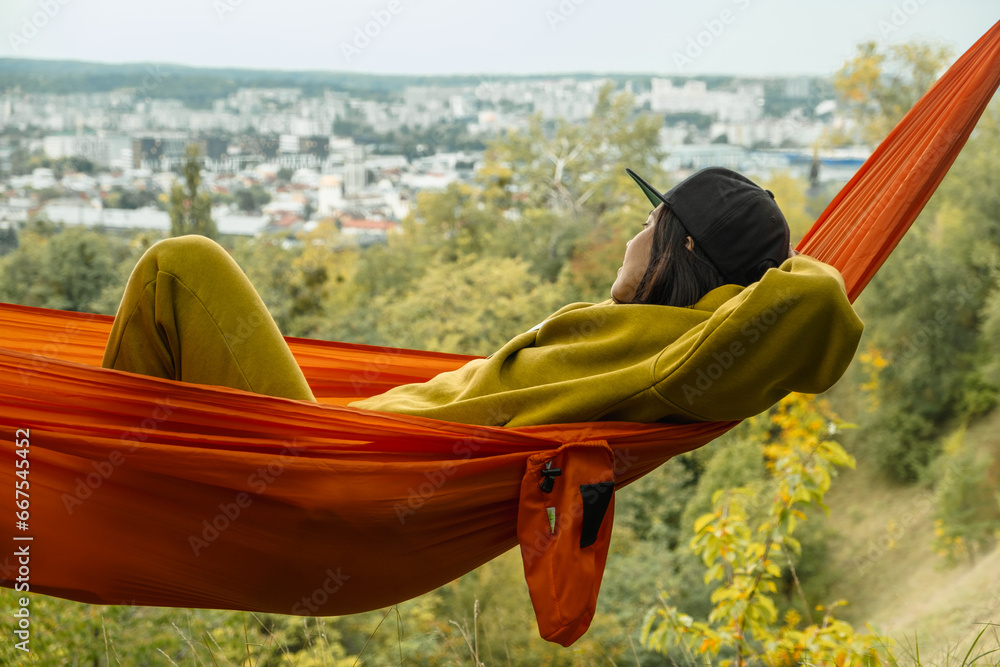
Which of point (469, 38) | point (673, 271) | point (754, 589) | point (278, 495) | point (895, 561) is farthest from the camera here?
point (469, 38)

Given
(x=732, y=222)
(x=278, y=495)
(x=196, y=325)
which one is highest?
(x=732, y=222)

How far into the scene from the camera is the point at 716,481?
11.0 meters

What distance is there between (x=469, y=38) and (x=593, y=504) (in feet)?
67.8

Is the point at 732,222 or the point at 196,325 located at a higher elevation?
the point at 732,222

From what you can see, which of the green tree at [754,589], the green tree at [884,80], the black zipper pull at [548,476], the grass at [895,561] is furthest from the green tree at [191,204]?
the black zipper pull at [548,476]

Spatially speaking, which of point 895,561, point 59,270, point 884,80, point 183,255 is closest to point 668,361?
point 183,255

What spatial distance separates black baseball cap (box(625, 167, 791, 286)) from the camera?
1151 millimetres

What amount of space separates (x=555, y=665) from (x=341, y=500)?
831cm

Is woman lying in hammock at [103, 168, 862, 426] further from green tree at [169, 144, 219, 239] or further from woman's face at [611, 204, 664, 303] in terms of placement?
green tree at [169, 144, 219, 239]

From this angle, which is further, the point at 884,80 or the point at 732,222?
the point at 884,80

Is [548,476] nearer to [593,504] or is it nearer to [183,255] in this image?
[593,504]

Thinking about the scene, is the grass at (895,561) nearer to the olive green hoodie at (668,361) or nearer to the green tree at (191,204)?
the olive green hoodie at (668,361)

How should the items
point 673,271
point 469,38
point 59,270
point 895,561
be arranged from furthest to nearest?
point 469,38 < point 59,270 < point 895,561 < point 673,271

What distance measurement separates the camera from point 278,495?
1.06m
